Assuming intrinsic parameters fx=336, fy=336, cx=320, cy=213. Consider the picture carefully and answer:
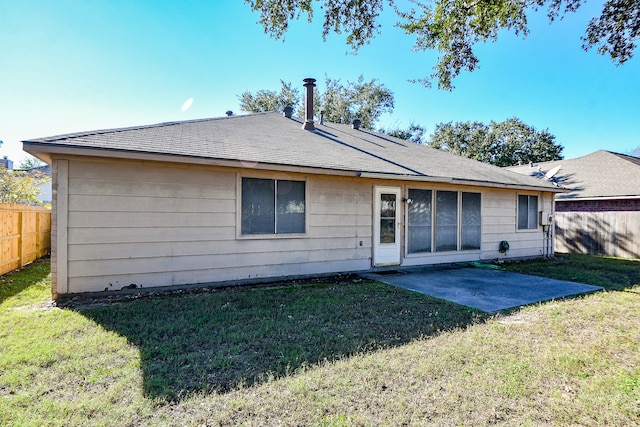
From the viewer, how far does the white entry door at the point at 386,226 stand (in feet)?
25.6

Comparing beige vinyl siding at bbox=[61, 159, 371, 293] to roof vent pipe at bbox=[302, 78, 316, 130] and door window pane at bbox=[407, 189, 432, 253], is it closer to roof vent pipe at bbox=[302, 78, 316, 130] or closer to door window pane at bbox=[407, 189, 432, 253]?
door window pane at bbox=[407, 189, 432, 253]

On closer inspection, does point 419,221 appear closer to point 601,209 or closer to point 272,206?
point 272,206

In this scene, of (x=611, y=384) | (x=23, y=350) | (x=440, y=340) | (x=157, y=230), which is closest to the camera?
(x=611, y=384)

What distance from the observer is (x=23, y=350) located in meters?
3.28

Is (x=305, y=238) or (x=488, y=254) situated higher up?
(x=305, y=238)

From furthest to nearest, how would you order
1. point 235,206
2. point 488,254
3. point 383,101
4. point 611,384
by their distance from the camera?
point 383,101
point 488,254
point 235,206
point 611,384

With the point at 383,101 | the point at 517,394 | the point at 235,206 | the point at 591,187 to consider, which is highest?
the point at 383,101

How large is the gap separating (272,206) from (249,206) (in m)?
0.45

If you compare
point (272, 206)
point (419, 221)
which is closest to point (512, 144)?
point (419, 221)

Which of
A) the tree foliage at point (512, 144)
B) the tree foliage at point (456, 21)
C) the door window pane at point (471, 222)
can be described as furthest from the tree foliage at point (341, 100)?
the tree foliage at point (456, 21)

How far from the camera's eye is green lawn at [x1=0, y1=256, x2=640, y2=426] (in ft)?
7.64

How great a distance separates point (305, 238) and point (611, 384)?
5022 millimetres

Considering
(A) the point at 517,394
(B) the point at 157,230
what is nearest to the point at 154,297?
(B) the point at 157,230

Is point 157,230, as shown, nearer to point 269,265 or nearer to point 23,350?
point 269,265
